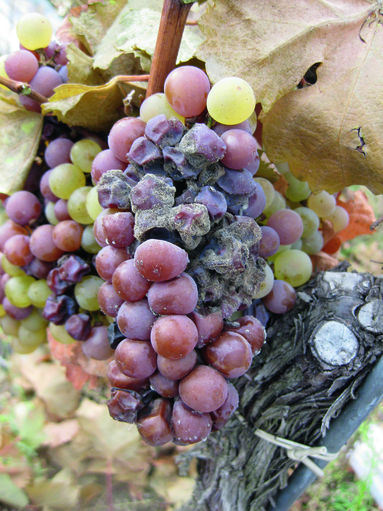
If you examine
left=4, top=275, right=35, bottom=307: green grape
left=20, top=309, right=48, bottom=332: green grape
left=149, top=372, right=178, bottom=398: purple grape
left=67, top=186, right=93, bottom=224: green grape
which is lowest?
left=20, top=309, right=48, bottom=332: green grape

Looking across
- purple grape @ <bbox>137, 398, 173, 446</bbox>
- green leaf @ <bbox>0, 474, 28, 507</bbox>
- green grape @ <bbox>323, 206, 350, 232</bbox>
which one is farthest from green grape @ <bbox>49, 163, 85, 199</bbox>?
green leaf @ <bbox>0, 474, 28, 507</bbox>

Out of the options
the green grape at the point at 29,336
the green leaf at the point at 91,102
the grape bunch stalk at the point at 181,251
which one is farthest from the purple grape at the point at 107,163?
the green grape at the point at 29,336

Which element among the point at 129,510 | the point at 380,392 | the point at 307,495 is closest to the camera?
the point at 380,392

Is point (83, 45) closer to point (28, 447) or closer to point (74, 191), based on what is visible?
point (74, 191)

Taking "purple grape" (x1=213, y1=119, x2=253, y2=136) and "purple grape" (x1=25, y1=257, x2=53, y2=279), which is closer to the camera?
"purple grape" (x1=213, y1=119, x2=253, y2=136)

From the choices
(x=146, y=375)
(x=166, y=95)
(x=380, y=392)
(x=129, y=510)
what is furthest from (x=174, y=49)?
(x=129, y=510)

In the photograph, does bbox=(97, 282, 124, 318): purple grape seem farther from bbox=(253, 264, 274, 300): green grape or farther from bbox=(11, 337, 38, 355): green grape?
bbox=(11, 337, 38, 355): green grape
